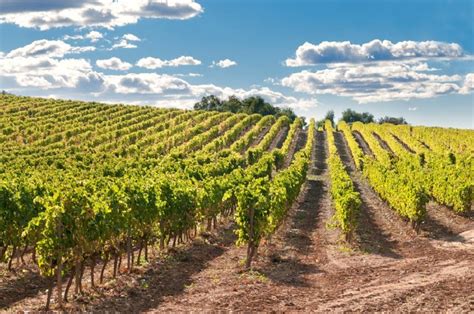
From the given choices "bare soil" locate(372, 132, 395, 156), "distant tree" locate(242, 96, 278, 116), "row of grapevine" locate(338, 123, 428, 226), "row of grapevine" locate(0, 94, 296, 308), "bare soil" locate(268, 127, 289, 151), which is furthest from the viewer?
"distant tree" locate(242, 96, 278, 116)

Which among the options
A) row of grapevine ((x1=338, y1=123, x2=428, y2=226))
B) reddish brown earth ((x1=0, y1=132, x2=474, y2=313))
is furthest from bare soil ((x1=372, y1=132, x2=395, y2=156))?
reddish brown earth ((x1=0, y1=132, x2=474, y2=313))

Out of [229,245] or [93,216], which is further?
[229,245]

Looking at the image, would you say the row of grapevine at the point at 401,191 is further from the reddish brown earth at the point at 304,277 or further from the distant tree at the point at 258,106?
the distant tree at the point at 258,106

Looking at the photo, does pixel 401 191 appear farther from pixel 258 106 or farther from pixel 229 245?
pixel 258 106

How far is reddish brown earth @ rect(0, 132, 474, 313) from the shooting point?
21406mm

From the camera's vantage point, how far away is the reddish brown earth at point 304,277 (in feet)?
70.2

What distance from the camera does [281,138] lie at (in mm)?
113312

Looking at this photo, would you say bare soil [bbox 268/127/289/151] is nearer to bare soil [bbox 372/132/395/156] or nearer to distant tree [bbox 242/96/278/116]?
bare soil [bbox 372/132/395/156]

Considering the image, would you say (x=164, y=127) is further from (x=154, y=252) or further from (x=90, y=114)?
(x=154, y=252)

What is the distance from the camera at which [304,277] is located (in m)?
26.5

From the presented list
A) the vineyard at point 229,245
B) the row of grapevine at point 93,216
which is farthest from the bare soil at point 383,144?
the row of grapevine at point 93,216

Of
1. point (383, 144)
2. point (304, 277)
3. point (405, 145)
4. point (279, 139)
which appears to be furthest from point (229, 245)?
point (383, 144)

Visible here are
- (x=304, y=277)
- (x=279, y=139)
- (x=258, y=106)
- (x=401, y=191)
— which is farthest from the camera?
(x=258, y=106)

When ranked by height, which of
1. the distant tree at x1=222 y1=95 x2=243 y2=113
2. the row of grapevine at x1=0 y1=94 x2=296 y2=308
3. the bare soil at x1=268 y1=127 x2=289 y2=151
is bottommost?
the row of grapevine at x1=0 y1=94 x2=296 y2=308
